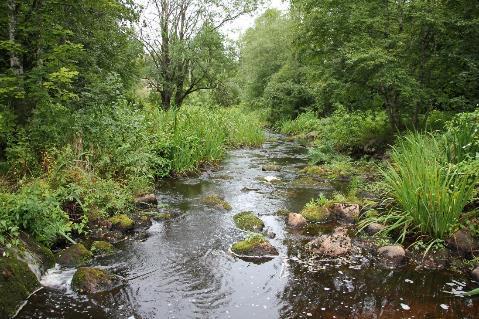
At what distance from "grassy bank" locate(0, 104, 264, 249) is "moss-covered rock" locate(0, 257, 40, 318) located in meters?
0.33

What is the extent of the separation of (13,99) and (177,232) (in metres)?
3.80

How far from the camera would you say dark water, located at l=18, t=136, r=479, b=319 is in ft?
14.0

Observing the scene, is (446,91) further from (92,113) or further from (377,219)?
(92,113)

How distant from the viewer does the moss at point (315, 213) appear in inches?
→ 289

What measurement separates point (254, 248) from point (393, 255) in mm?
1999

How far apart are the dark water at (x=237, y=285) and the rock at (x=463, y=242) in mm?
540

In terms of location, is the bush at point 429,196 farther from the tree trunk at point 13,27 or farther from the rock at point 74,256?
the tree trunk at point 13,27

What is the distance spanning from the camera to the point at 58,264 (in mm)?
5219

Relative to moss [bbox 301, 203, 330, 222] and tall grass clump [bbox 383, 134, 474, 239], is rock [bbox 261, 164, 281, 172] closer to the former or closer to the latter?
moss [bbox 301, 203, 330, 222]

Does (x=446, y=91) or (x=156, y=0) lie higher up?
(x=156, y=0)

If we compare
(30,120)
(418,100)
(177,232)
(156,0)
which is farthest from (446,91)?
(156,0)

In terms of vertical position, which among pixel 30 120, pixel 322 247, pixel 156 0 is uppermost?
pixel 156 0

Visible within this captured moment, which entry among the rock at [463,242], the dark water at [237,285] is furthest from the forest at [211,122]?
the dark water at [237,285]

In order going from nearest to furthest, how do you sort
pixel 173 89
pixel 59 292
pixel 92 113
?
pixel 59 292 < pixel 92 113 < pixel 173 89
